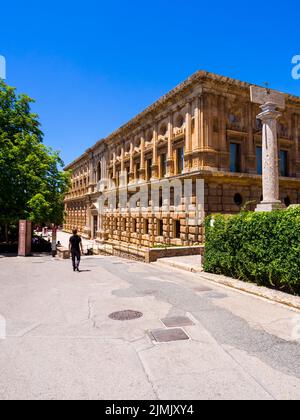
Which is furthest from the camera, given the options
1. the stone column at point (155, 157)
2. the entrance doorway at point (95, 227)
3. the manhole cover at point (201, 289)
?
the entrance doorway at point (95, 227)

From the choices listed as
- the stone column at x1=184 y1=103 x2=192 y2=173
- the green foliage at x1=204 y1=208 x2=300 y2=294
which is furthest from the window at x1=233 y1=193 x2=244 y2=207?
the green foliage at x1=204 y1=208 x2=300 y2=294

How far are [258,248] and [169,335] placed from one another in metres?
5.19

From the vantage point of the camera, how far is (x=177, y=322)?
20.5ft

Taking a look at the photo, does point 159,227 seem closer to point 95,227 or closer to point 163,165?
point 163,165

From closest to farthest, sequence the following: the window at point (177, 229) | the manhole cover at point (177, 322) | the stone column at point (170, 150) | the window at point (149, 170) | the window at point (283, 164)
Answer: the manhole cover at point (177, 322) < the window at point (177, 229) < the stone column at point (170, 150) < the window at point (283, 164) < the window at point (149, 170)

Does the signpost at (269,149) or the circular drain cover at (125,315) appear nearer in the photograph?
the circular drain cover at (125,315)

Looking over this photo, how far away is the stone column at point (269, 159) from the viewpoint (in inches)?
544

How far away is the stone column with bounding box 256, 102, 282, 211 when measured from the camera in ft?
45.3

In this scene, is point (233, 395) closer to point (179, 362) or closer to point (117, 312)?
point (179, 362)

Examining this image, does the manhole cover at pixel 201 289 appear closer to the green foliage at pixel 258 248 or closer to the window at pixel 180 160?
the green foliage at pixel 258 248

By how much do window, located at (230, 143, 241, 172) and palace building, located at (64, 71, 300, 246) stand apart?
0.25 ft

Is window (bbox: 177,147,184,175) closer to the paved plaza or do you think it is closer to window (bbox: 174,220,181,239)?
window (bbox: 174,220,181,239)

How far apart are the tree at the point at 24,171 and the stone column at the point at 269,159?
14.2 meters

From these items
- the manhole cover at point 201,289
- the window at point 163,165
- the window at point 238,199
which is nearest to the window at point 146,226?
the window at point 163,165
